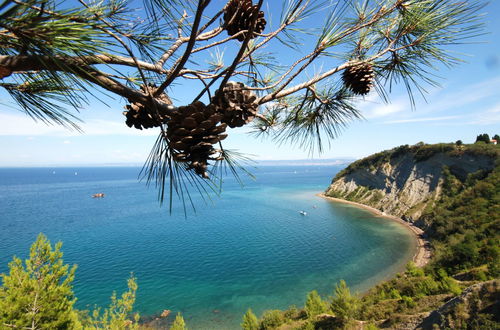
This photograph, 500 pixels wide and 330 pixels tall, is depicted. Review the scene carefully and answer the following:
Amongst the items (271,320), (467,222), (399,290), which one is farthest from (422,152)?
(271,320)

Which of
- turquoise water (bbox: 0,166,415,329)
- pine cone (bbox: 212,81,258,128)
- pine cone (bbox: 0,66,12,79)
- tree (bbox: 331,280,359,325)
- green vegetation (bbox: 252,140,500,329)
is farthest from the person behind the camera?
turquoise water (bbox: 0,166,415,329)

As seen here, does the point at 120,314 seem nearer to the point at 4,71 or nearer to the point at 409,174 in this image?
the point at 4,71

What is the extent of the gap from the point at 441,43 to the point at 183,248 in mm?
31344

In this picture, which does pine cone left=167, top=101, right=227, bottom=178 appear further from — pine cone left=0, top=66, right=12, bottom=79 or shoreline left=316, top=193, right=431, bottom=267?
shoreline left=316, top=193, right=431, bottom=267

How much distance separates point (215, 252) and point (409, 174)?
34625mm

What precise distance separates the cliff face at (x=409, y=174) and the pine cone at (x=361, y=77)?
40495mm

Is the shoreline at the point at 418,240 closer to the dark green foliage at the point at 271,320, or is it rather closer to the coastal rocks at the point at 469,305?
the coastal rocks at the point at 469,305

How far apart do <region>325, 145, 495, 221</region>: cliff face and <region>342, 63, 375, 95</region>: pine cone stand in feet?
133

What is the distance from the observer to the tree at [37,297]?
→ 7.26m

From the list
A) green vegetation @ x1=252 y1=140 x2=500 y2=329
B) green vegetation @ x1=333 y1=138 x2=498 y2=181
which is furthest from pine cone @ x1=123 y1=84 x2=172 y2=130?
green vegetation @ x1=333 y1=138 x2=498 y2=181

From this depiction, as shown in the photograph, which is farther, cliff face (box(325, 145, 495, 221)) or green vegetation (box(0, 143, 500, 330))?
cliff face (box(325, 145, 495, 221))

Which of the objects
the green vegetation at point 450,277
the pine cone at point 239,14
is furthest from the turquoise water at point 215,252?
the pine cone at point 239,14

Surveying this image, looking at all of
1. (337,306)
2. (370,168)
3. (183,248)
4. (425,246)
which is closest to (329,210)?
(370,168)

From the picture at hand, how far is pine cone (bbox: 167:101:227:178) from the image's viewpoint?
3.02 feet
